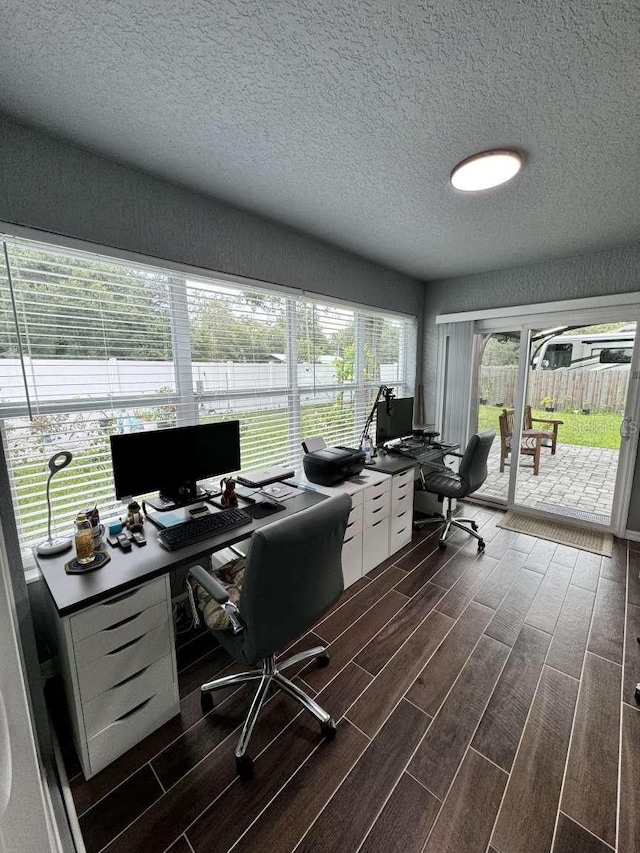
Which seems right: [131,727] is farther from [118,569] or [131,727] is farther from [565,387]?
[565,387]

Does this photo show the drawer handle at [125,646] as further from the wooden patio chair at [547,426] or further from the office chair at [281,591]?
the wooden patio chair at [547,426]

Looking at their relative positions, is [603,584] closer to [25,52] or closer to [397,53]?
[397,53]

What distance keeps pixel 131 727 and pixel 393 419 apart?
2.69 metres

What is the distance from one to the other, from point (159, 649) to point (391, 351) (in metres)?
3.33

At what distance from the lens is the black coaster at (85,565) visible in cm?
135

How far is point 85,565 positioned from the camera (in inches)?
54.3

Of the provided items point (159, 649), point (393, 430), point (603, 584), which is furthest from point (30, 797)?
point (603, 584)

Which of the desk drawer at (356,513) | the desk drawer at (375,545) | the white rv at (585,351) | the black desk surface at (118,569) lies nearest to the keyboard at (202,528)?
the black desk surface at (118,569)

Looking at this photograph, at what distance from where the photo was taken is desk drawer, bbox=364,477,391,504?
2.46m

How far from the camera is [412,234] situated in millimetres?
2619

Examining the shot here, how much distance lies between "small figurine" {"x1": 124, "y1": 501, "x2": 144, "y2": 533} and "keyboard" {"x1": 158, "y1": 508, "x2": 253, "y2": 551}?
14 centimetres

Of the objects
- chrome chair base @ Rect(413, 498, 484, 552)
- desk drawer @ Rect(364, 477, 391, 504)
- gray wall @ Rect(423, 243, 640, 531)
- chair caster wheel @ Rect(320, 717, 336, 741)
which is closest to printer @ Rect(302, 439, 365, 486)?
desk drawer @ Rect(364, 477, 391, 504)

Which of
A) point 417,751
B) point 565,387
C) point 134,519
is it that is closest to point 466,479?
point 565,387

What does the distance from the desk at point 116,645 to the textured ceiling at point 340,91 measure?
5.88 feet
